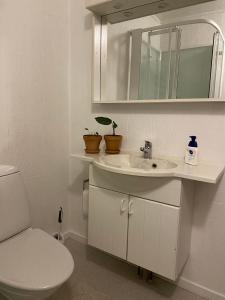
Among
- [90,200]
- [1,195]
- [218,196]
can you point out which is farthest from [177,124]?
[1,195]

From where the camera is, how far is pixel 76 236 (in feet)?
6.52

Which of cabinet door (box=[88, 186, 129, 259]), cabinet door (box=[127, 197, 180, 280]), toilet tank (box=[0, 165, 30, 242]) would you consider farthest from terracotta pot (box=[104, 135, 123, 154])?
toilet tank (box=[0, 165, 30, 242])

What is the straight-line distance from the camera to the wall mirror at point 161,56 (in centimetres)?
129

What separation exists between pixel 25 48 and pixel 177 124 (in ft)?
3.63

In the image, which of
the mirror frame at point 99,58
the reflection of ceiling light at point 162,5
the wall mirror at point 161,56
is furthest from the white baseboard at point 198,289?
the reflection of ceiling light at point 162,5

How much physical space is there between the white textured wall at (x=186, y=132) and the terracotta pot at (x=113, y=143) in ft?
0.29

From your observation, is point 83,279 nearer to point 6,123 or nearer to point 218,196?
point 218,196

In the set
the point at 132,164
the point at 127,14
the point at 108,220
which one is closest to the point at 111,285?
the point at 108,220

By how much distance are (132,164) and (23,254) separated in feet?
2.68

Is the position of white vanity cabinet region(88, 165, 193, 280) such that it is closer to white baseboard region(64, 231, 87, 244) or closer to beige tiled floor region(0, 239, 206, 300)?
beige tiled floor region(0, 239, 206, 300)

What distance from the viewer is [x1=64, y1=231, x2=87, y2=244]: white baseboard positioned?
1.94m

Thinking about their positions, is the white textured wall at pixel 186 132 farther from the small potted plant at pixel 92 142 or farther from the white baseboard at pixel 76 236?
the white baseboard at pixel 76 236

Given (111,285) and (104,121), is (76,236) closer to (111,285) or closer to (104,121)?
(111,285)

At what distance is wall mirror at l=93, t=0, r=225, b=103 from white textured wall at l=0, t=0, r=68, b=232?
33 centimetres
